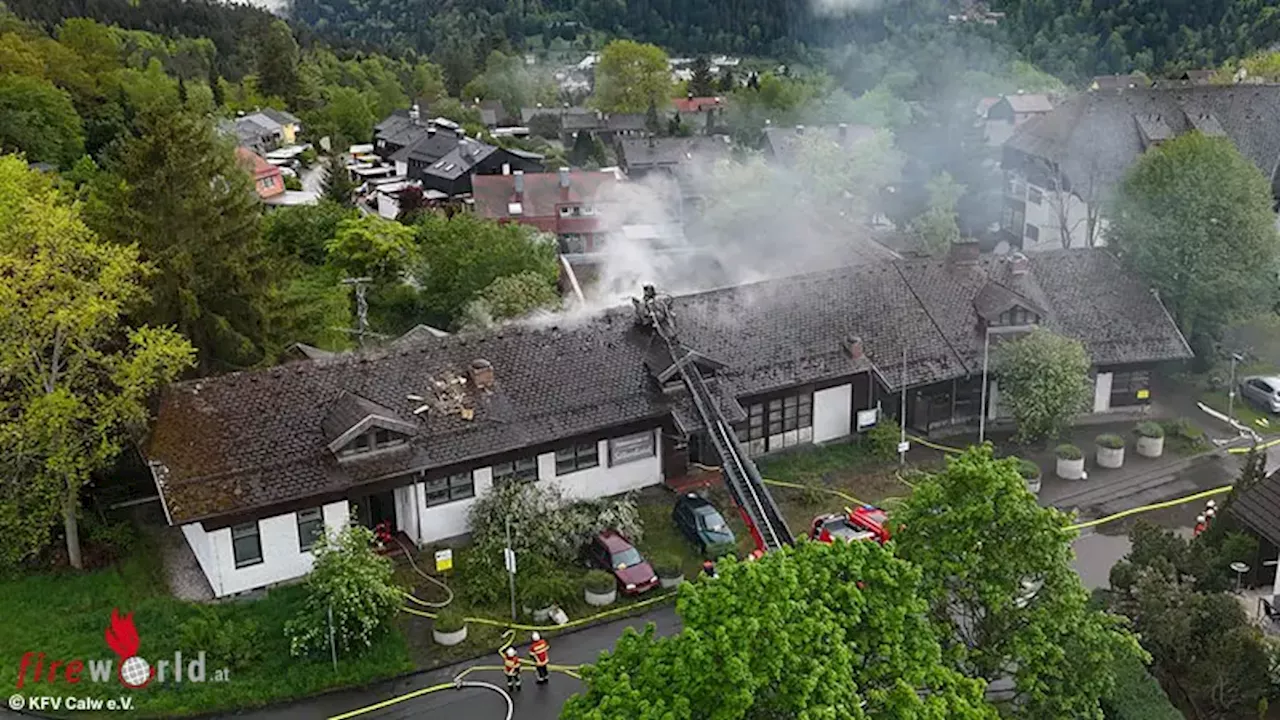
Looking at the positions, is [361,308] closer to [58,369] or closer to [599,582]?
[58,369]

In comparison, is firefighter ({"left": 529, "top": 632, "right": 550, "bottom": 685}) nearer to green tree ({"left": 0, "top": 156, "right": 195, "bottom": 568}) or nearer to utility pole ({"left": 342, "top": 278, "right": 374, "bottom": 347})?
green tree ({"left": 0, "top": 156, "right": 195, "bottom": 568})

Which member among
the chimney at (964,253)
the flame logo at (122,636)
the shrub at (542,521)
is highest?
the chimney at (964,253)

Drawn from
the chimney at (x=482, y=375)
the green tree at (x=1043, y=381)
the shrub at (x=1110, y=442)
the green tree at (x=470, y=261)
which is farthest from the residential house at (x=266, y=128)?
the shrub at (x=1110, y=442)

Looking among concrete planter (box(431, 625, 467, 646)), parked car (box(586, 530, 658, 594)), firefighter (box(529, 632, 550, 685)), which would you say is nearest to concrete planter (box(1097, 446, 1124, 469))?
parked car (box(586, 530, 658, 594))

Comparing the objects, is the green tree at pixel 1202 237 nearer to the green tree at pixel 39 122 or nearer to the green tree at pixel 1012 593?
the green tree at pixel 1012 593

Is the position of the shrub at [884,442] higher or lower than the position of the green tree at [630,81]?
lower

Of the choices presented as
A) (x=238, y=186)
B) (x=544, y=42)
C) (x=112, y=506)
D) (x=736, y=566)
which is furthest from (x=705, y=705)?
(x=544, y=42)
